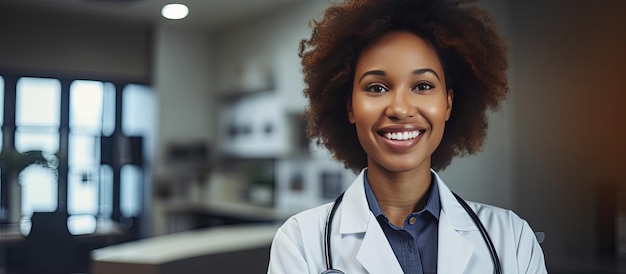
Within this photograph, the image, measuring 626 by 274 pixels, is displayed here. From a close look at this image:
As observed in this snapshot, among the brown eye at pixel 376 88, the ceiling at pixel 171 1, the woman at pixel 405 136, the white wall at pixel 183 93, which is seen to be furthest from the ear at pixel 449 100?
the white wall at pixel 183 93

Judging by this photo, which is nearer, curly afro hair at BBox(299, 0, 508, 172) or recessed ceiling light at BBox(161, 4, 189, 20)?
curly afro hair at BBox(299, 0, 508, 172)

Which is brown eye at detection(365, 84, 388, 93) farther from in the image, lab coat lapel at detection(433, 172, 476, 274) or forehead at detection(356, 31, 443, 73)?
lab coat lapel at detection(433, 172, 476, 274)

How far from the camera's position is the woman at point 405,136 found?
0.76m

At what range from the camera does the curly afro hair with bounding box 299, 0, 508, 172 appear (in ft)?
2.54

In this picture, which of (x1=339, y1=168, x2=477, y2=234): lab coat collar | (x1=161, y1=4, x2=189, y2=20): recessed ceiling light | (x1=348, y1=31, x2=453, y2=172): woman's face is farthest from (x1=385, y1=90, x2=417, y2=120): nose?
(x1=161, y1=4, x2=189, y2=20): recessed ceiling light

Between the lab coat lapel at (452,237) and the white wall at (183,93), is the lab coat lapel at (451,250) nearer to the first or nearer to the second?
the lab coat lapel at (452,237)

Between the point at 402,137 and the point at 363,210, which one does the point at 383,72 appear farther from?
the point at 363,210

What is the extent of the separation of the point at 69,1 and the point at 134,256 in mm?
527

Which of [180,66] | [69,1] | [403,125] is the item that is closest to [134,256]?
[180,66]

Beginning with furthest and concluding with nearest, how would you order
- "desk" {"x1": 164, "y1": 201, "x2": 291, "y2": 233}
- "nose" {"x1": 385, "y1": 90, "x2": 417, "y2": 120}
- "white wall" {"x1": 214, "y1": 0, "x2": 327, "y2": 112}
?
"desk" {"x1": 164, "y1": 201, "x2": 291, "y2": 233} < "white wall" {"x1": 214, "y1": 0, "x2": 327, "y2": 112} < "nose" {"x1": 385, "y1": 90, "x2": 417, "y2": 120}

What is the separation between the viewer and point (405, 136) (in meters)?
0.75

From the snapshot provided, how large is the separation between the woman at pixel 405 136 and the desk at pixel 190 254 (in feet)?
0.93

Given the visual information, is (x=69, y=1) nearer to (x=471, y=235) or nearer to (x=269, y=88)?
(x=269, y=88)

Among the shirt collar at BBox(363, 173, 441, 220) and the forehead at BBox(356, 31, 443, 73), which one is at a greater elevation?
the forehead at BBox(356, 31, 443, 73)
